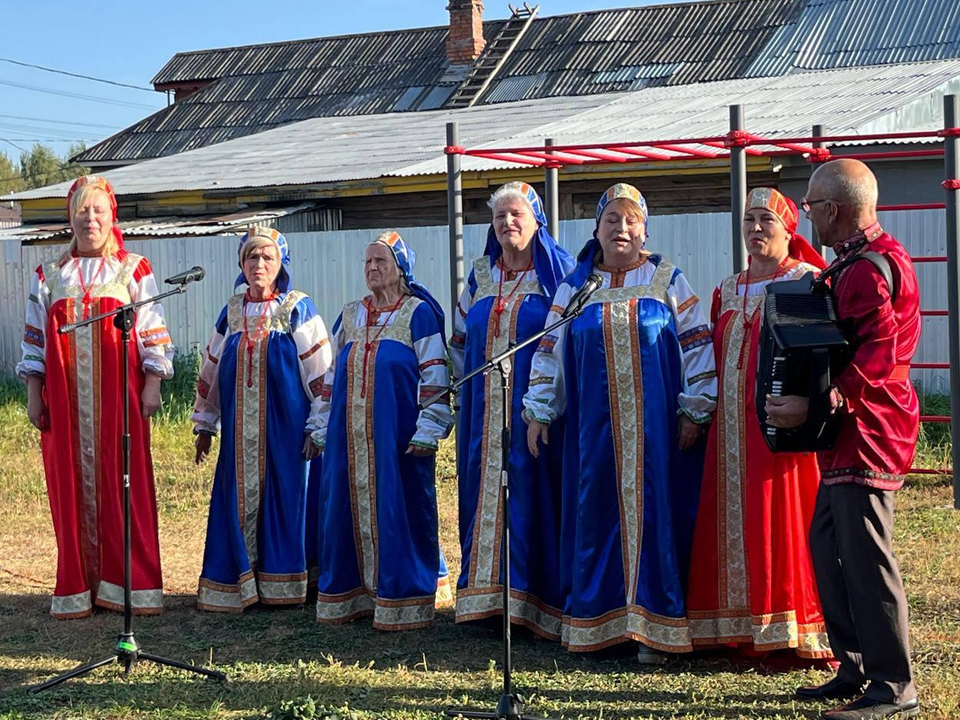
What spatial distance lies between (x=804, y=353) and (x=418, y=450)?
2186 mm

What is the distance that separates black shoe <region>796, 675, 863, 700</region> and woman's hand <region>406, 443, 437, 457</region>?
2.01 m

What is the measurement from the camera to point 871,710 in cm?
452

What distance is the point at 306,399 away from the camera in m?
6.63

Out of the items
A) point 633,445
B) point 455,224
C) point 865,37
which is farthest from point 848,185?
point 865,37

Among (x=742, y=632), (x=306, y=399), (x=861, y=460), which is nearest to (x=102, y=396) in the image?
(x=306, y=399)

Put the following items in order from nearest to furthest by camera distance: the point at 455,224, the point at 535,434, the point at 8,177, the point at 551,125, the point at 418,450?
the point at 535,434 → the point at 418,450 → the point at 455,224 → the point at 551,125 → the point at 8,177

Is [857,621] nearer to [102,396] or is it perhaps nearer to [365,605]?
[365,605]

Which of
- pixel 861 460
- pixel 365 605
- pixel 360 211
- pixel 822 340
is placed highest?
pixel 360 211

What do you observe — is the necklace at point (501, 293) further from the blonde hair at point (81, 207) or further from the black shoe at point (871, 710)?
the black shoe at point (871, 710)

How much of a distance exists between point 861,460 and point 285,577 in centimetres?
314

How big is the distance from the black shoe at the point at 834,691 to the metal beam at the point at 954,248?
11.5ft

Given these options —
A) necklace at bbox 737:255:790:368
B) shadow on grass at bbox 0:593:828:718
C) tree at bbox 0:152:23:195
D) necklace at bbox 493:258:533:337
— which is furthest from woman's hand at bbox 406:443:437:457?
tree at bbox 0:152:23:195

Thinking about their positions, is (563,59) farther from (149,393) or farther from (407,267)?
(149,393)

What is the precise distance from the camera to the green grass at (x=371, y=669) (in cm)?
496
